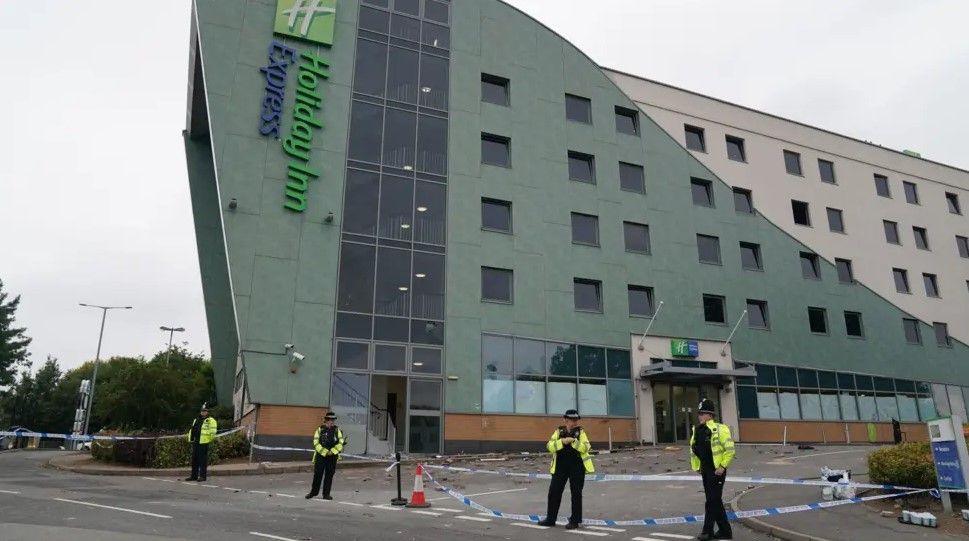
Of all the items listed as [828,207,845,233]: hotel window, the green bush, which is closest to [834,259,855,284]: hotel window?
[828,207,845,233]: hotel window

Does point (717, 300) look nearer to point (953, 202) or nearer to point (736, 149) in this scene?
point (736, 149)

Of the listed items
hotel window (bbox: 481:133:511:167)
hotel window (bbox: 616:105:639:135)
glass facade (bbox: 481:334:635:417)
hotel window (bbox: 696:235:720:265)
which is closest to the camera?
glass facade (bbox: 481:334:635:417)

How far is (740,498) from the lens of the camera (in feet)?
41.5

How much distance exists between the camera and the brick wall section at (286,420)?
22.5 m

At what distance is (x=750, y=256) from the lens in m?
34.8

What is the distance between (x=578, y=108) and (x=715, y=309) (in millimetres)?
11669

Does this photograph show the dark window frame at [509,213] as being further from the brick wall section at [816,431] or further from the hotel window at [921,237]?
the hotel window at [921,237]

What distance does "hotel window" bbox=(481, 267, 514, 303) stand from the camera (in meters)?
27.7

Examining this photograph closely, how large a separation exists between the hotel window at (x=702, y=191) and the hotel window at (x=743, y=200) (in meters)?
1.53

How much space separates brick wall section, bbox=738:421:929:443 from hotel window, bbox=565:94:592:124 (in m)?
16.0

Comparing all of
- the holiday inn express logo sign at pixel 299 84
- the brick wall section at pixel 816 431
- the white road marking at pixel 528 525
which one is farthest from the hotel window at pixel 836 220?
the white road marking at pixel 528 525

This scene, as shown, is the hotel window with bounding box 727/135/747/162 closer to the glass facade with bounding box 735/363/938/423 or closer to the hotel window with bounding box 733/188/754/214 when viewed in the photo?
the hotel window with bounding box 733/188/754/214

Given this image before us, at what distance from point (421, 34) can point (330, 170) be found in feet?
26.8

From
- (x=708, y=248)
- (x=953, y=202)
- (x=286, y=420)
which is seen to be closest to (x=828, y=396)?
(x=708, y=248)
